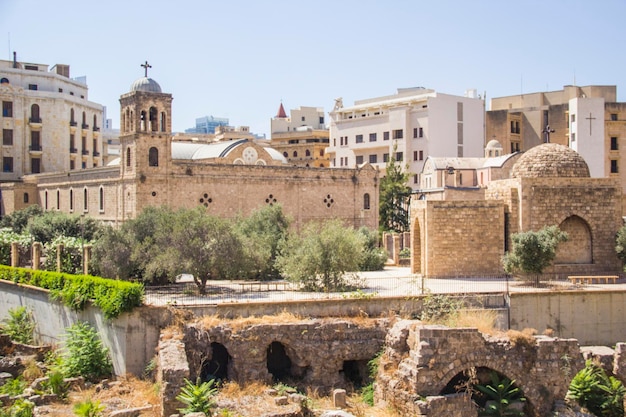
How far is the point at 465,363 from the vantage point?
18.7m

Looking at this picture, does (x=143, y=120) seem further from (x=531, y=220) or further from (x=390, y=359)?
(x=390, y=359)

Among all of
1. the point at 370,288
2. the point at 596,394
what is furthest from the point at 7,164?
the point at 596,394

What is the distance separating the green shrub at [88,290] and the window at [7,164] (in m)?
32.6

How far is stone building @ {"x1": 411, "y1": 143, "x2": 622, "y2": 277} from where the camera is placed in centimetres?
2830

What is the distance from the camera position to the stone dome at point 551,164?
1155 inches

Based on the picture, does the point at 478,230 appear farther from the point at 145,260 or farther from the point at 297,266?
the point at 145,260

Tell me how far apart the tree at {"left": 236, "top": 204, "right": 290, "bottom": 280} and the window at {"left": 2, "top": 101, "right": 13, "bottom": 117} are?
31.4m

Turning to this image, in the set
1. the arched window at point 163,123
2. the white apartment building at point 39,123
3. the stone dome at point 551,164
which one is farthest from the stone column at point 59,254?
the white apartment building at point 39,123

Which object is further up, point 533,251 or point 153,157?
point 153,157

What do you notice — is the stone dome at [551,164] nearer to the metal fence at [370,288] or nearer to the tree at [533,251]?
the tree at [533,251]

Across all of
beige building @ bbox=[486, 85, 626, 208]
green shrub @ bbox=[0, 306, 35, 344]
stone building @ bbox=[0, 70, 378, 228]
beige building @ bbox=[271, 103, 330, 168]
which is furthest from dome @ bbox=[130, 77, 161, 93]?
beige building @ bbox=[271, 103, 330, 168]

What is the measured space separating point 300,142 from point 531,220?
174 ft

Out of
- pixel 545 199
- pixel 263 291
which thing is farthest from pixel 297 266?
pixel 545 199

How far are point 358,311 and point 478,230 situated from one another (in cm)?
822
